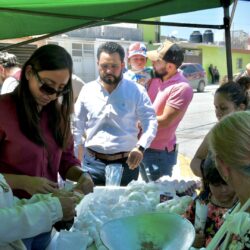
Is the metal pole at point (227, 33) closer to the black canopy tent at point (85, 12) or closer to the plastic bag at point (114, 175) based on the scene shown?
the black canopy tent at point (85, 12)

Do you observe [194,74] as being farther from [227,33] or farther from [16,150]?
[16,150]

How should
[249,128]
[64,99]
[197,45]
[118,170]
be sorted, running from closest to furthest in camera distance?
[249,128] → [64,99] → [118,170] → [197,45]

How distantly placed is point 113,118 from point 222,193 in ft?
4.19

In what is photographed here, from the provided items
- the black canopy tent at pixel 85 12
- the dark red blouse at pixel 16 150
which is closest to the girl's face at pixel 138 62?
the black canopy tent at pixel 85 12

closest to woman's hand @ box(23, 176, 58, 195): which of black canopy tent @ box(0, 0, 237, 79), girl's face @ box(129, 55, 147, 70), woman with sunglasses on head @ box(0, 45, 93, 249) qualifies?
woman with sunglasses on head @ box(0, 45, 93, 249)

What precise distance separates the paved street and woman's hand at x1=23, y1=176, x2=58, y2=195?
3.31m

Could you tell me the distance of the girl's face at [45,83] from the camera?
5.19 feet

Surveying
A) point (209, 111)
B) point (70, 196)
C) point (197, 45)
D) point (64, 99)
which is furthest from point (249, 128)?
point (197, 45)

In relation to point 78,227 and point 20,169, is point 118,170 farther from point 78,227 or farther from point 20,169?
point 20,169

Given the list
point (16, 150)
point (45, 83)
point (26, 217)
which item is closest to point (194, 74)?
point (45, 83)

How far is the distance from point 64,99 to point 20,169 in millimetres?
428

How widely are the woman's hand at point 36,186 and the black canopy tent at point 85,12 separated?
98cm

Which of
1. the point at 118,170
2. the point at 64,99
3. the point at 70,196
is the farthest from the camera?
the point at 118,170

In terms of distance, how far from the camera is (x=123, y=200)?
1.71 meters
